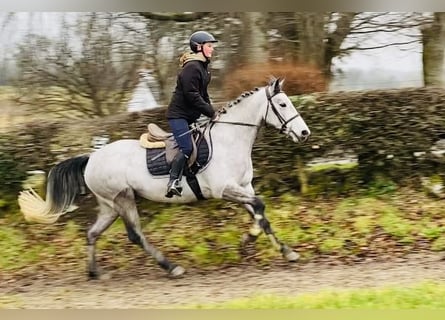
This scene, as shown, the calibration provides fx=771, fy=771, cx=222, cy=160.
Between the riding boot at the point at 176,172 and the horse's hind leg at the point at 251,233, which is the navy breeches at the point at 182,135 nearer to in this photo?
the riding boot at the point at 176,172

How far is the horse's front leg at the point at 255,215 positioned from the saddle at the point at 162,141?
0.35 metres

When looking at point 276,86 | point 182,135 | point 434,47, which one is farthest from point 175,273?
point 434,47

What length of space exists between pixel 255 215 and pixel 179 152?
2.23 ft

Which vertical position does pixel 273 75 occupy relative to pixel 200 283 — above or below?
above

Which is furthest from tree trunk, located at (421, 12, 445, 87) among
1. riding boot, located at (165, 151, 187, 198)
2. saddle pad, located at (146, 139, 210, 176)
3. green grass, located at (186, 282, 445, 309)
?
riding boot, located at (165, 151, 187, 198)

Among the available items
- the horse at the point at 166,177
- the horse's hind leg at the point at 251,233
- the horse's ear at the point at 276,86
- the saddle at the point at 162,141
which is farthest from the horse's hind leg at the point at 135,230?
the horse's ear at the point at 276,86

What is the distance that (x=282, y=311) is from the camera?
5207 millimetres

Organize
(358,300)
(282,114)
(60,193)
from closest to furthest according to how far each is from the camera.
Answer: (358,300) < (282,114) < (60,193)

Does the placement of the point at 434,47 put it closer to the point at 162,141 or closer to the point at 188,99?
the point at 188,99

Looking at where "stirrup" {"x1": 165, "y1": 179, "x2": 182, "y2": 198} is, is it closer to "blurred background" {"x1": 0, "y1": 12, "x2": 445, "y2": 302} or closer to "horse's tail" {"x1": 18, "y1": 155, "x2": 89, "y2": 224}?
"blurred background" {"x1": 0, "y1": 12, "x2": 445, "y2": 302}

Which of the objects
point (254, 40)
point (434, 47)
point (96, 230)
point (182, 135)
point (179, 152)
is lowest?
point (96, 230)

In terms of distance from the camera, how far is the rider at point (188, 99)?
5203 mm

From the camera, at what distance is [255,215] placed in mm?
5293

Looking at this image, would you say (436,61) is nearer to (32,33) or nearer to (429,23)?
Answer: (429,23)
